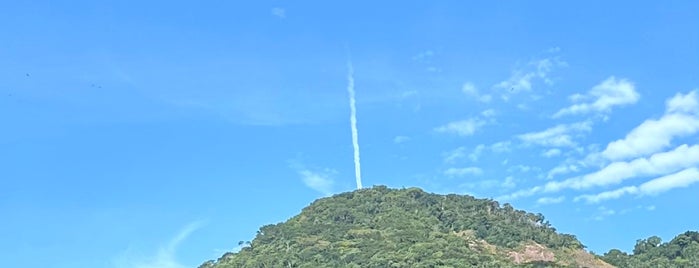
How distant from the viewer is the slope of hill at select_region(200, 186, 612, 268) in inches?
3108

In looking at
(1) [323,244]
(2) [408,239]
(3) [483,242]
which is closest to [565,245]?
(3) [483,242]

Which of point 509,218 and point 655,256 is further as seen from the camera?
point 509,218

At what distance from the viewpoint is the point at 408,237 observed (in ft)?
280

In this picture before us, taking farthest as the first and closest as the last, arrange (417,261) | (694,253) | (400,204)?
1. (400,204)
2. (694,253)
3. (417,261)

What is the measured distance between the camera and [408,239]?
84688 millimetres

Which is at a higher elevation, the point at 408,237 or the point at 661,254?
the point at 408,237

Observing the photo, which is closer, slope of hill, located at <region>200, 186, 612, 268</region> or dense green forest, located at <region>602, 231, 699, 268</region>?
slope of hill, located at <region>200, 186, 612, 268</region>

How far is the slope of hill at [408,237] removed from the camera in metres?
78.9

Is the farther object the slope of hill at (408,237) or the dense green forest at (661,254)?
the dense green forest at (661,254)

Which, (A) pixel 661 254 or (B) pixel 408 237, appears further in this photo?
(A) pixel 661 254

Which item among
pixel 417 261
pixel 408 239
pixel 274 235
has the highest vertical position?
pixel 274 235

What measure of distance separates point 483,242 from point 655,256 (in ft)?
59.9

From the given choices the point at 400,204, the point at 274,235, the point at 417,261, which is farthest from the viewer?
the point at 400,204

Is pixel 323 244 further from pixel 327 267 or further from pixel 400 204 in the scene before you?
pixel 400 204
